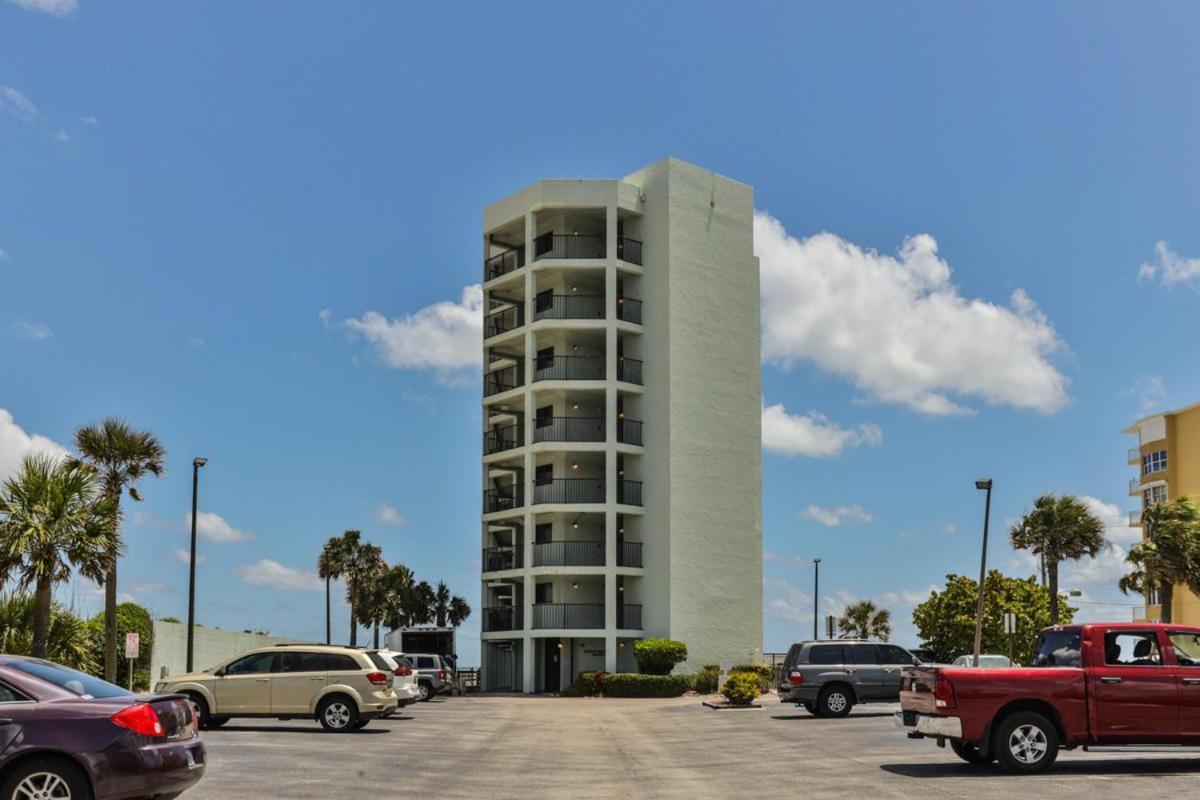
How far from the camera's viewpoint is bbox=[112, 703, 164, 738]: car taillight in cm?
1156

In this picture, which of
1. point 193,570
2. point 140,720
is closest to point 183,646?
point 193,570

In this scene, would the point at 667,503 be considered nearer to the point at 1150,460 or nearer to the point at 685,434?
the point at 685,434

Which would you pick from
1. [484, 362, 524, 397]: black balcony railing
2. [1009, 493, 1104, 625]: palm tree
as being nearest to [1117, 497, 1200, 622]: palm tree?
[1009, 493, 1104, 625]: palm tree

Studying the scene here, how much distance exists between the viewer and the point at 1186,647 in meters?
17.3

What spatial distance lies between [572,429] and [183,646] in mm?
19294

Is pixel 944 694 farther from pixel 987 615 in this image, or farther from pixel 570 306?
pixel 987 615

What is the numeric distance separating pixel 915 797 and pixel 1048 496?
4988 cm

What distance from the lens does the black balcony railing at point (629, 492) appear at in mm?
58844

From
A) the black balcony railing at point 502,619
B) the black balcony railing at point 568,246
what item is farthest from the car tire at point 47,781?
the black balcony railing at point 568,246

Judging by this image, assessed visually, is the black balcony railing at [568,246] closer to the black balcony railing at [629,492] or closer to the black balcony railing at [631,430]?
the black balcony railing at [631,430]

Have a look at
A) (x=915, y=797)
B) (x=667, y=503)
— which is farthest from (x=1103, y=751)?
(x=667, y=503)

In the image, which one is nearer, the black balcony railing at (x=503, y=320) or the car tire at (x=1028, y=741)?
the car tire at (x=1028, y=741)

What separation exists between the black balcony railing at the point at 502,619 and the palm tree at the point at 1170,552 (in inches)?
1042

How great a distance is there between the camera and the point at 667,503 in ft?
189
